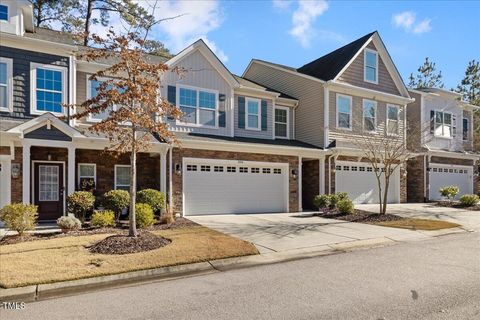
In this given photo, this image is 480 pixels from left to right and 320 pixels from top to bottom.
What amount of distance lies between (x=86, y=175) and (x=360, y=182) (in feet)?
47.1

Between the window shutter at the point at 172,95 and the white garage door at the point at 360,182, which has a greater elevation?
the window shutter at the point at 172,95

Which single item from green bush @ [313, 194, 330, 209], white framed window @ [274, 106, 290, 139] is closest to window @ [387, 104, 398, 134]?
white framed window @ [274, 106, 290, 139]

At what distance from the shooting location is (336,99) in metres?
19.8

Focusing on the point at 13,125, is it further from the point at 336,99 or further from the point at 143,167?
the point at 336,99

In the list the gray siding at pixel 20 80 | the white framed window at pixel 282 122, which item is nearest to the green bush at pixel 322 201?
the white framed window at pixel 282 122

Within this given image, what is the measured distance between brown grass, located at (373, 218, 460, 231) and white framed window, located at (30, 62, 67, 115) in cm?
A: 1324

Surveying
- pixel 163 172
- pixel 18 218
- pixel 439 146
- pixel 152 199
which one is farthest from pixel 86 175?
pixel 439 146

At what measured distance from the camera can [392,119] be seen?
2194 cm

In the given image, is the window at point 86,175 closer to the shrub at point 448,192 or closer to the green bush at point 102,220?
the green bush at point 102,220

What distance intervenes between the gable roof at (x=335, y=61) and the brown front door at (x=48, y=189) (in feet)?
45.4

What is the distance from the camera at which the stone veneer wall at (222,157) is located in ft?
49.6

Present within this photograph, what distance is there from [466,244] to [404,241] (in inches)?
62.7

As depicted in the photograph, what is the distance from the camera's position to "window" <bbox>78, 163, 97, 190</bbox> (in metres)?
14.6

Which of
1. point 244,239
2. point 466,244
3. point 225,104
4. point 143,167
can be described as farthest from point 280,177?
point 466,244
